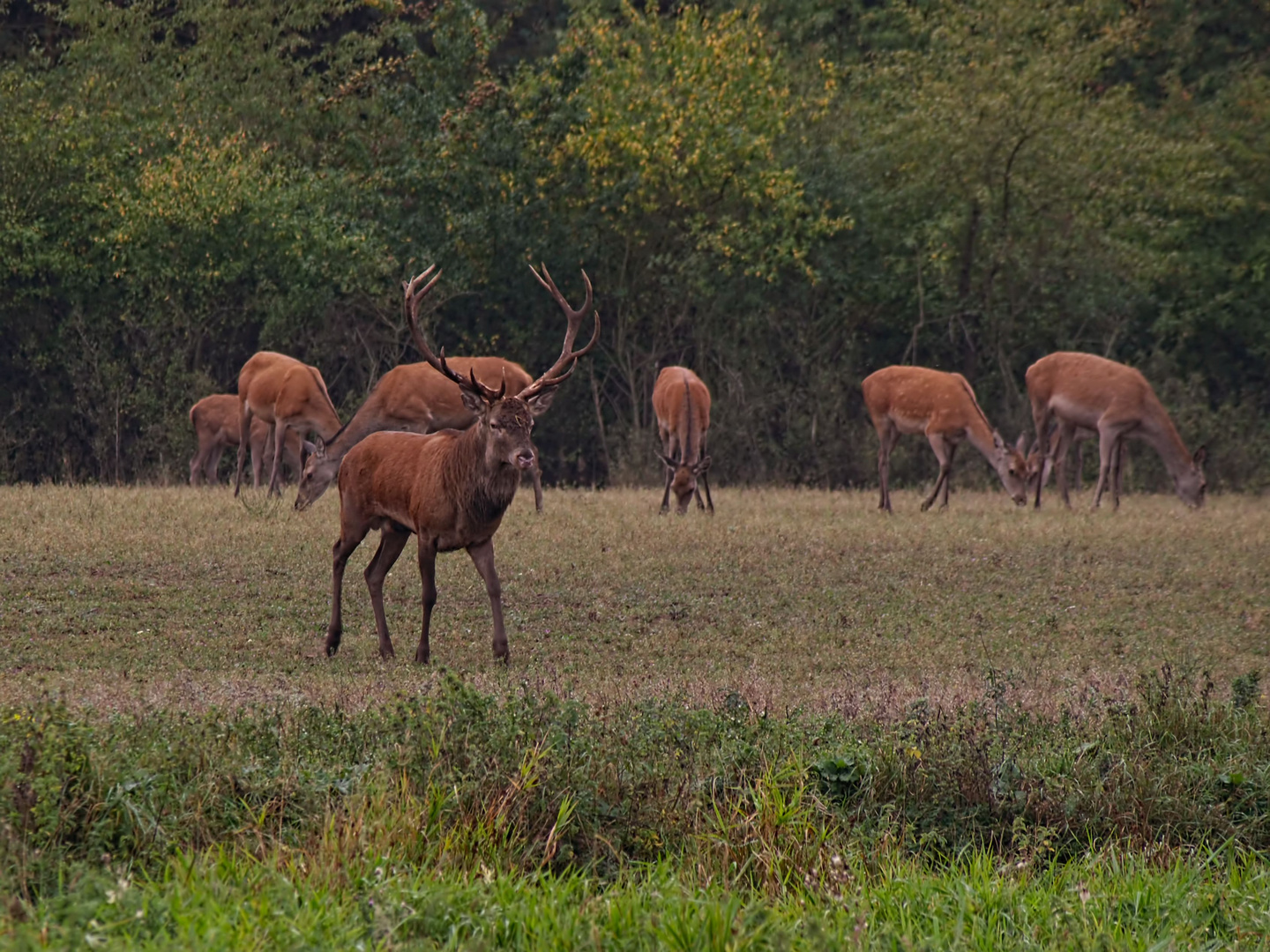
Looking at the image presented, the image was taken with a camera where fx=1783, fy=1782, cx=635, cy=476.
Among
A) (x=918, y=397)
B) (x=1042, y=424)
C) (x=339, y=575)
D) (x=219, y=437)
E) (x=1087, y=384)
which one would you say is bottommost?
(x=339, y=575)

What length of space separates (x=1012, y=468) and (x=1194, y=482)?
2.20 metres

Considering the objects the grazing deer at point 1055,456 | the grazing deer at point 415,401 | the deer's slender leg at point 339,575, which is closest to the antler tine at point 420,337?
the deer's slender leg at point 339,575

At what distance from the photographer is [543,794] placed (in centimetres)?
664

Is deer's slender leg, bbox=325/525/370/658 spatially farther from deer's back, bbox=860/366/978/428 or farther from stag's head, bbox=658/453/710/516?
deer's back, bbox=860/366/978/428

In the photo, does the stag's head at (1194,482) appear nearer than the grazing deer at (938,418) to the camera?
No

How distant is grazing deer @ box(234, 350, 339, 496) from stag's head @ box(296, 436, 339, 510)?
1.38 metres

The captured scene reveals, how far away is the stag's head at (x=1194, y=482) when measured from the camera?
67.4ft

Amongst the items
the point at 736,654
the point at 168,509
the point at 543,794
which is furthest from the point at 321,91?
the point at 543,794

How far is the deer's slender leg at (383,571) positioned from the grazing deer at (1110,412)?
37.0ft

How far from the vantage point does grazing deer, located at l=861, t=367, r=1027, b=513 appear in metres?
20.0

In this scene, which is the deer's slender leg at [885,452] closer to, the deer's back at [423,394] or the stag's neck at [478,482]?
the deer's back at [423,394]

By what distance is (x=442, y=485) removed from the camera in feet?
33.8

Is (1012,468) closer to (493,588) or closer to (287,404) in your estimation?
(287,404)

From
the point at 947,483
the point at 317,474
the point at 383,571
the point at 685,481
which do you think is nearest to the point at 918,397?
the point at 947,483
